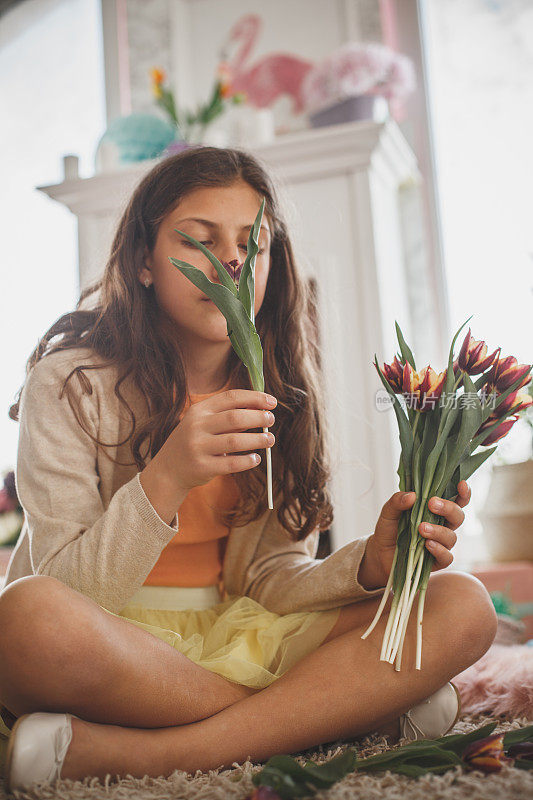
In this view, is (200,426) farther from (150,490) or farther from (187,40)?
(187,40)

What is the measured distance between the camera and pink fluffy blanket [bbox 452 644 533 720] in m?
1.11

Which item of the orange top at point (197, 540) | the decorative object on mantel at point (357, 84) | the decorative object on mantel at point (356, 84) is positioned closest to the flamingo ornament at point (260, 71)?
the decorative object on mantel at point (356, 84)

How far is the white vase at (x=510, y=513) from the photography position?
2013 mm

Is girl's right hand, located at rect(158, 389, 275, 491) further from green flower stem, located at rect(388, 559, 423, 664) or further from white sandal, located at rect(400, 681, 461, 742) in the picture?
white sandal, located at rect(400, 681, 461, 742)

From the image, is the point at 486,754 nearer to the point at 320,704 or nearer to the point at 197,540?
the point at 320,704

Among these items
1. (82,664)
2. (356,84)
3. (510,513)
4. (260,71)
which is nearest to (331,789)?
(82,664)

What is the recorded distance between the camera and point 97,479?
108 centimetres

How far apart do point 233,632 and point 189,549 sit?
198mm

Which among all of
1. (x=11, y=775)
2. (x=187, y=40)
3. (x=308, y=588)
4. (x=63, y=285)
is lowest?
(x=11, y=775)

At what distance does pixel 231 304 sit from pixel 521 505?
1371 mm

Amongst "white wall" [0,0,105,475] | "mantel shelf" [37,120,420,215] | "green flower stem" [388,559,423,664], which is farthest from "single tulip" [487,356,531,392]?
"white wall" [0,0,105,475]

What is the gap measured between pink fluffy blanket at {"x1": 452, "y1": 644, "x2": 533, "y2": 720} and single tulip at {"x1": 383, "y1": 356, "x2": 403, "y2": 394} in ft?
1.72

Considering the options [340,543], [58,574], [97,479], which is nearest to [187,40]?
[340,543]

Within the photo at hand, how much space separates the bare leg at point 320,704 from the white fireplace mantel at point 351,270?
3.16 feet
